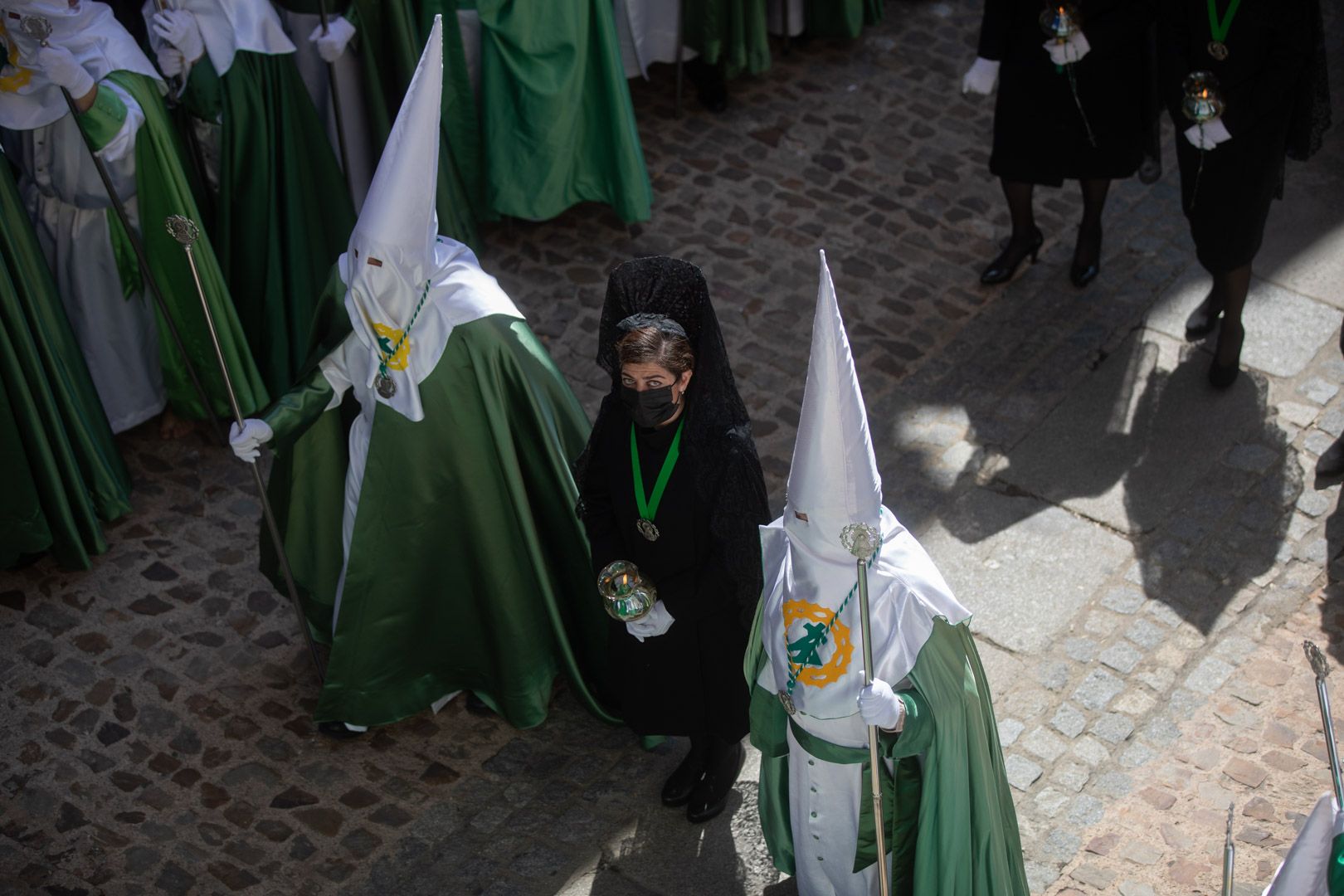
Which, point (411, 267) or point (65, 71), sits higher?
point (65, 71)

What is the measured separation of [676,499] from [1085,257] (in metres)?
3.44

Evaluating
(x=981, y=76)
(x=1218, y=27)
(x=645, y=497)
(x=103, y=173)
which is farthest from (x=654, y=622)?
(x=981, y=76)

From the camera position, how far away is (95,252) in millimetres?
5785

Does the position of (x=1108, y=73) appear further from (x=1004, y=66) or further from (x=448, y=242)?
(x=448, y=242)

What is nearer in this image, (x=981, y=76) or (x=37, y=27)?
(x=37, y=27)

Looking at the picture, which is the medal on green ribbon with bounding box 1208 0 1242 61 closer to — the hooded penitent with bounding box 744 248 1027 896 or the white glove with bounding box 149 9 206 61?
the hooded penitent with bounding box 744 248 1027 896

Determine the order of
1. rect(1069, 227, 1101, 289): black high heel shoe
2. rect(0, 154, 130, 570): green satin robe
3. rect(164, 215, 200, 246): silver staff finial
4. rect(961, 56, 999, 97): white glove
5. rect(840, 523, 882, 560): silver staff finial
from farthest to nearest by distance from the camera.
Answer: rect(1069, 227, 1101, 289): black high heel shoe, rect(961, 56, 999, 97): white glove, rect(0, 154, 130, 570): green satin robe, rect(164, 215, 200, 246): silver staff finial, rect(840, 523, 882, 560): silver staff finial

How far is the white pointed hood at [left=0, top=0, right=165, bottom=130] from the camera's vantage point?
5219 mm

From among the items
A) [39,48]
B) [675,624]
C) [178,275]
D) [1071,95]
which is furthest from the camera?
[1071,95]

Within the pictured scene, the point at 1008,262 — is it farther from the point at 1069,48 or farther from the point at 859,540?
the point at 859,540

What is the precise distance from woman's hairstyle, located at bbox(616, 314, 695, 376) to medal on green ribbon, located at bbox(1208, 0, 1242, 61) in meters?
2.88

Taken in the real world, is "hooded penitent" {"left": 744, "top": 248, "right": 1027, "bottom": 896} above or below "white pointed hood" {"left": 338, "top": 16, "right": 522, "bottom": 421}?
below

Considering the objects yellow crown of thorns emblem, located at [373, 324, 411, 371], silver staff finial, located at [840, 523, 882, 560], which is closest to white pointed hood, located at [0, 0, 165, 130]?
yellow crown of thorns emblem, located at [373, 324, 411, 371]

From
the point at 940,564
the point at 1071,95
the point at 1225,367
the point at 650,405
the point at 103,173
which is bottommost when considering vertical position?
the point at 940,564
